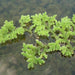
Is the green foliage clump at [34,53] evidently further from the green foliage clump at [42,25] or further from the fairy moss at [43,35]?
the green foliage clump at [42,25]

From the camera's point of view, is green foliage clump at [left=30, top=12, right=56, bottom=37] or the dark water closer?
the dark water

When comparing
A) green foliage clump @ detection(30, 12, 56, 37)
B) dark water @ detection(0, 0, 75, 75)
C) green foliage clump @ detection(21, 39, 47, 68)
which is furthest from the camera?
green foliage clump @ detection(30, 12, 56, 37)

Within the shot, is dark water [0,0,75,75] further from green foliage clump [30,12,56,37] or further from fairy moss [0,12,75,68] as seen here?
green foliage clump [30,12,56,37]

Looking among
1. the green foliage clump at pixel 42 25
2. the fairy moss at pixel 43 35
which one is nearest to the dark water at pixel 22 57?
the fairy moss at pixel 43 35

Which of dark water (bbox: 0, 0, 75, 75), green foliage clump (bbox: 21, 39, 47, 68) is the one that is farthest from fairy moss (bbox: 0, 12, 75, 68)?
dark water (bbox: 0, 0, 75, 75)

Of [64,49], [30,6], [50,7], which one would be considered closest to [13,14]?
[30,6]
